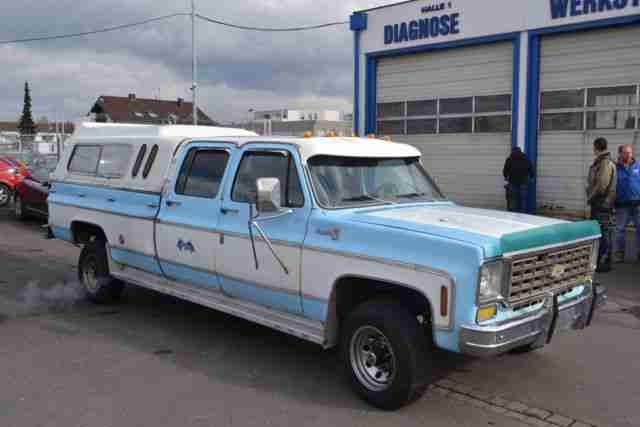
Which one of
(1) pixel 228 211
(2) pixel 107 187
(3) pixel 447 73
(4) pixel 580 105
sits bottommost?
(1) pixel 228 211

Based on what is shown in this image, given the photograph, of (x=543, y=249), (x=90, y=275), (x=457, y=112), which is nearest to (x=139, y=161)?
(x=90, y=275)

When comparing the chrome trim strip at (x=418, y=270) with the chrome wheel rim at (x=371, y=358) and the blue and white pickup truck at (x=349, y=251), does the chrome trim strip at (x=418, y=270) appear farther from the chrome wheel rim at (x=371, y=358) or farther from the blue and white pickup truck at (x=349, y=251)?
the chrome wheel rim at (x=371, y=358)

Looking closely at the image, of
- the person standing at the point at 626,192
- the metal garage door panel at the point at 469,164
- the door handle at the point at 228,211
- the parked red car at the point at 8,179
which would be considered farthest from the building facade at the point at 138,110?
the door handle at the point at 228,211

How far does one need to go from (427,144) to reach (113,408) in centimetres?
1308

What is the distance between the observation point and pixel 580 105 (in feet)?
44.7

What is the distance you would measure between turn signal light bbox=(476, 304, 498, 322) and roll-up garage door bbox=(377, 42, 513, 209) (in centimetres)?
1133

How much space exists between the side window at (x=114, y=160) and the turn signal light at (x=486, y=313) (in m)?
4.40

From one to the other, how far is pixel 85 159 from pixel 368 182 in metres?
3.99

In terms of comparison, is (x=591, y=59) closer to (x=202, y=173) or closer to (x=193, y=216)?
(x=202, y=173)

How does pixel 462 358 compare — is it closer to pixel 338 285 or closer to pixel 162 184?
pixel 338 285

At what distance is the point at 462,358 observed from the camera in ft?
18.6

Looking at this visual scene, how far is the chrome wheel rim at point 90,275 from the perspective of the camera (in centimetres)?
759

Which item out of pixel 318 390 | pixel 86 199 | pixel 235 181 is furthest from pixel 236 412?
pixel 86 199

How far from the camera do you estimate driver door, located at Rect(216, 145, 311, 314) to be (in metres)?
5.10
